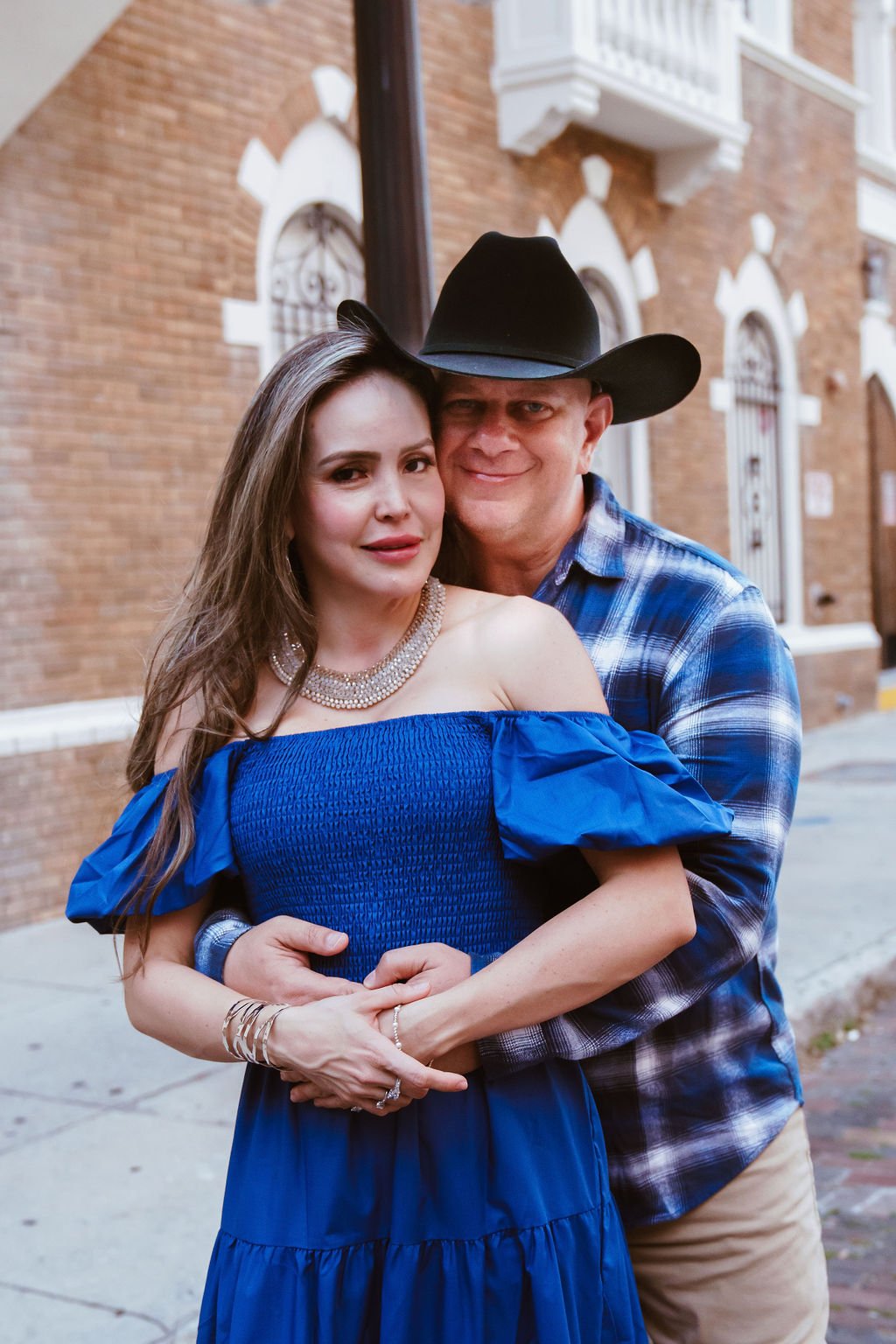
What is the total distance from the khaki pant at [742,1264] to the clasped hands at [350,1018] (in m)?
0.55

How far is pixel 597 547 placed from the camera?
2.30m

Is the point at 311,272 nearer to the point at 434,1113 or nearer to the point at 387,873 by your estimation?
the point at 387,873

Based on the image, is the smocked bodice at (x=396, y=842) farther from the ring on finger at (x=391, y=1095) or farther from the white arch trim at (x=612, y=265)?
the white arch trim at (x=612, y=265)

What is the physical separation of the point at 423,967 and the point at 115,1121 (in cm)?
317

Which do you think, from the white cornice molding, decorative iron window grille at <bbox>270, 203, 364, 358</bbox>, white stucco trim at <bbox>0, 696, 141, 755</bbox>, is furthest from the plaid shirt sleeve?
the white cornice molding

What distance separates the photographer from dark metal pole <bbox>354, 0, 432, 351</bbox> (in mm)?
4336

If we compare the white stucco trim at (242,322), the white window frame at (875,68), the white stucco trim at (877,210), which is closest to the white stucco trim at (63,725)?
the white stucco trim at (242,322)

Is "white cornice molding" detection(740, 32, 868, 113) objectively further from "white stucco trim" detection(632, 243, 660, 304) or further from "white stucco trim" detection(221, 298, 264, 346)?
"white stucco trim" detection(221, 298, 264, 346)

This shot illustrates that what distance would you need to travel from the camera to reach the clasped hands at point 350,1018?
70.9 inches

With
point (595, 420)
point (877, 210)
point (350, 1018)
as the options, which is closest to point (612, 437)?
point (877, 210)

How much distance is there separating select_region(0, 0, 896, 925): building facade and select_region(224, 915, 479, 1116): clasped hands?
0.74m

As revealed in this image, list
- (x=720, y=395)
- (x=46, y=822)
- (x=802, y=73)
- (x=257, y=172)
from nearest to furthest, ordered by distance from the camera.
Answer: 1. (x=46, y=822)
2. (x=257, y=172)
3. (x=720, y=395)
4. (x=802, y=73)

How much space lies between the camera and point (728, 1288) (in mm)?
2219

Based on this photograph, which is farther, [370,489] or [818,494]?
[818,494]
